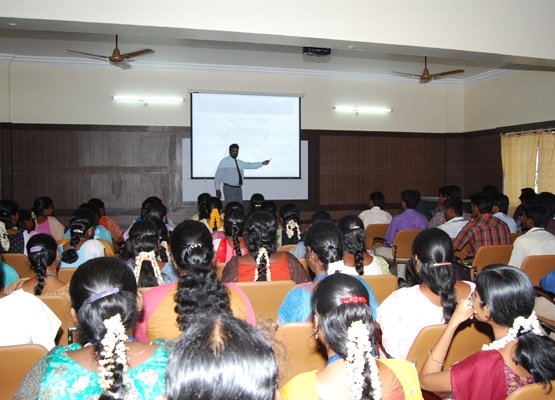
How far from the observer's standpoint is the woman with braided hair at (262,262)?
3.23m

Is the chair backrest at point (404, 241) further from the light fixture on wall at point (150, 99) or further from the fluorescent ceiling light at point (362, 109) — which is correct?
the light fixture on wall at point (150, 99)

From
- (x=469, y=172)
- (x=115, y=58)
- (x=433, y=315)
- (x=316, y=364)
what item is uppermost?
(x=115, y=58)

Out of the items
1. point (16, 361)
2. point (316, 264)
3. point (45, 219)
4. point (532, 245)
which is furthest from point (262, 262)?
point (45, 219)

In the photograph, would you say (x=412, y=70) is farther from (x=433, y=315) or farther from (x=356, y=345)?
(x=356, y=345)

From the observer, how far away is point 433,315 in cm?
237

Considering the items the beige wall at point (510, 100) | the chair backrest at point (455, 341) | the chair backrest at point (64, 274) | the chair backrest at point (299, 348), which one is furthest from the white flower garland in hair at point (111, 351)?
the beige wall at point (510, 100)

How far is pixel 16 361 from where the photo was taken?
2002 millimetres

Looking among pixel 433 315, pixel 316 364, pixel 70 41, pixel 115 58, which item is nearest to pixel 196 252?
pixel 316 364

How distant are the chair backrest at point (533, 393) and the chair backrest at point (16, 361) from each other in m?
1.73

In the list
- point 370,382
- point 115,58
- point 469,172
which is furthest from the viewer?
point 469,172

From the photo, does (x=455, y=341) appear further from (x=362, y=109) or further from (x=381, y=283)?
(x=362, y=109)

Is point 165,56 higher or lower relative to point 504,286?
higher

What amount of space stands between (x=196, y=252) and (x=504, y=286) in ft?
4.69

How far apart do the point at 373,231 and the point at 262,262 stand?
3417 millimetres
